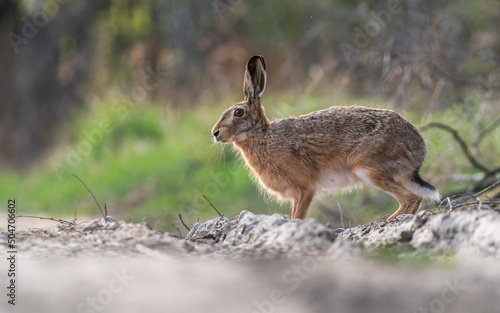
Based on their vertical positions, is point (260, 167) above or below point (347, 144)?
above

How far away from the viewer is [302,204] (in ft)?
23.3

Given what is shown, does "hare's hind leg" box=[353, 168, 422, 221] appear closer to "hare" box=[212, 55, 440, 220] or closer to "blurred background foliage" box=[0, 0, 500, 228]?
"hare" box=[212, 55, 440, 220]

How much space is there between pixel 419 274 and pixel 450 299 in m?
0.37

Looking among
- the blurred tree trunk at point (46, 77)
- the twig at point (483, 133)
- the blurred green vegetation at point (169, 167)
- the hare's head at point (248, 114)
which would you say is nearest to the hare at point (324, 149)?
the hare's head at point (248, 114)

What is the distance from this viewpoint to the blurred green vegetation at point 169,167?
10.7 metres

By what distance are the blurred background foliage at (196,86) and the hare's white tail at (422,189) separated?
2792mm

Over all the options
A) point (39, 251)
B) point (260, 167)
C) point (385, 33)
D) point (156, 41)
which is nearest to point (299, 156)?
point (260, 167)

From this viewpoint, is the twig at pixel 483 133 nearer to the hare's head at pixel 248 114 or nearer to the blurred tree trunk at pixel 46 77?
the hare's head at pixel 248 114

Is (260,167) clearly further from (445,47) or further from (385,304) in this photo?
(445,47)

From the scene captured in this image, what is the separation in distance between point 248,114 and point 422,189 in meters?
1.87

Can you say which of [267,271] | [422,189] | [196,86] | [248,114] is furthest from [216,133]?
[196,86]

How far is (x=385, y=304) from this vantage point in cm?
350

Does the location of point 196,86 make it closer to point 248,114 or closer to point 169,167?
point 169,167

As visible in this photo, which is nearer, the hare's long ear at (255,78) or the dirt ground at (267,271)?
the dirt ground at (267,271)
